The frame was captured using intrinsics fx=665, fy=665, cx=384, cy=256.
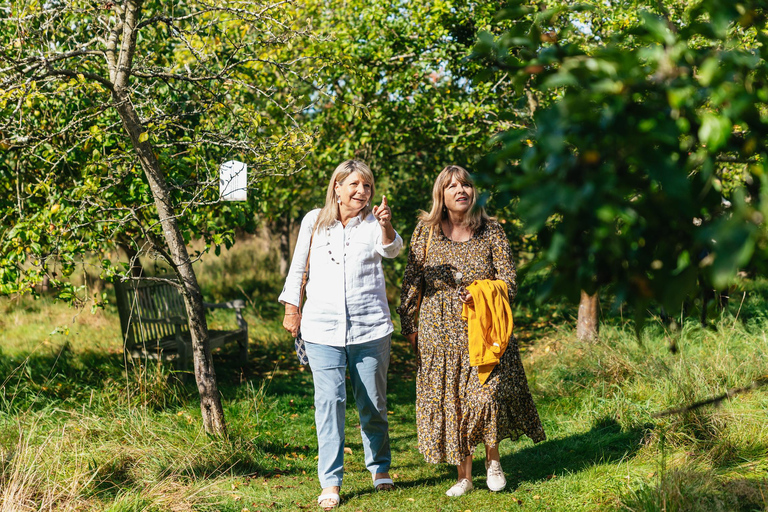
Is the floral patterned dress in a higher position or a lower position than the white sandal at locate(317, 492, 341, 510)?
higher

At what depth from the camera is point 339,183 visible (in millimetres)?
3891

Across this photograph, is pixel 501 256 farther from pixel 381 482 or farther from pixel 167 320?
pixel 167 320

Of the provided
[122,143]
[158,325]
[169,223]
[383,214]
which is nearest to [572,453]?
[383,214]

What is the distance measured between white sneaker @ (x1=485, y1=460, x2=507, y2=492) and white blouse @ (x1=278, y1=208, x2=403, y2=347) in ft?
3.28

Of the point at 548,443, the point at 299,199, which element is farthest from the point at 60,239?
the point at 299,199

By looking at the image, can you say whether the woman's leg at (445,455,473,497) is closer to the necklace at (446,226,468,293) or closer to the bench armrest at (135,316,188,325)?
the necklace at (446,226,468,293)

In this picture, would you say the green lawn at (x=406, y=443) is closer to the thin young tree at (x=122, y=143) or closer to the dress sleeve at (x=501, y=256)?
the thin young tree at (x=122, y=143)

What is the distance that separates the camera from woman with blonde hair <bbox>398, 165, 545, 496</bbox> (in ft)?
12.5

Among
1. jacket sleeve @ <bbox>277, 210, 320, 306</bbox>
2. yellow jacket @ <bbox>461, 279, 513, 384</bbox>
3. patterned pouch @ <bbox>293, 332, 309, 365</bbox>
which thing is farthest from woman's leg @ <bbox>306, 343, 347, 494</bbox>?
yellow jacket @ <bbox>461, 279, 513, 384</bbox>

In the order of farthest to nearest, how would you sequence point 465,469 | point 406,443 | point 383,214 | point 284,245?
point 284,245 → point 406,443 → point 465,469 → point 383,214

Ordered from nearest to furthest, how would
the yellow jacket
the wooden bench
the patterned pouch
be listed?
the yellow jacket, the patterned pouch, the wooden bench

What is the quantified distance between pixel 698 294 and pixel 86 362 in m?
5.82

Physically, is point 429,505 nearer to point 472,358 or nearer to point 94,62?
point 472,358

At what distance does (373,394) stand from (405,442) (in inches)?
55.8
